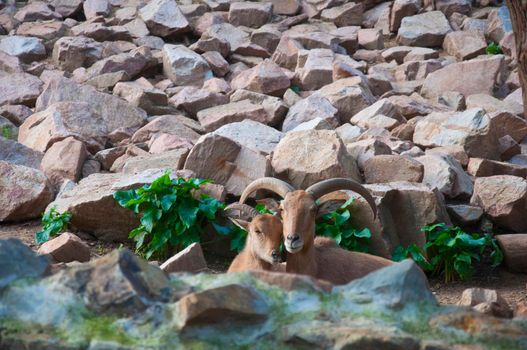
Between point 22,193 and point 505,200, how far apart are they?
5.04 m

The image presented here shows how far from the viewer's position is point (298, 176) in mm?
9539

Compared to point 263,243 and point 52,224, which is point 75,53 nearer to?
point 52,224

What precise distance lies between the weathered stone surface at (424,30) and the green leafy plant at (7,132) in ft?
24.9

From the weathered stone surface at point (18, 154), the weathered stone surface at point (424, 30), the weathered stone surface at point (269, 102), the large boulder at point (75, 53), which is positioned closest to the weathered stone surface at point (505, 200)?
the weathered stone surface at point (269, 102)

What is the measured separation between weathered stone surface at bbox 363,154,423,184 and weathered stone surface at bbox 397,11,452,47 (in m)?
7.30

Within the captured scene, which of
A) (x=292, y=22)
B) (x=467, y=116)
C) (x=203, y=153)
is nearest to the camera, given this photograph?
(x=203, y=153)

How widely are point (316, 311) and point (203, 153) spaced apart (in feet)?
20.8

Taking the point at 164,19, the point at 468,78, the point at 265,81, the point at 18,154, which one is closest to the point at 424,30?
Answer: the point at 468,78

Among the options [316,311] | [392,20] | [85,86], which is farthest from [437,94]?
[316,311]

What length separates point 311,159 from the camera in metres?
9.59

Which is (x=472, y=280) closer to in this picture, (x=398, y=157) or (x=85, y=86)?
(x=398, y=157)

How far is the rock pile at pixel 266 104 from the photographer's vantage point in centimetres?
970

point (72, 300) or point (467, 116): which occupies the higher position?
point (72, 300)

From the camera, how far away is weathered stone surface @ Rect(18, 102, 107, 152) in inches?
453
